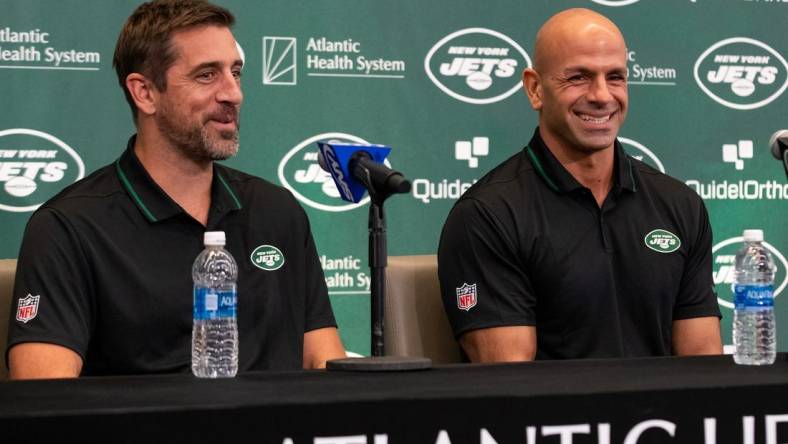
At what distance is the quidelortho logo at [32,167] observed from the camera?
379 centimetres

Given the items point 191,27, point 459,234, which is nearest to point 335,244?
point 459,234

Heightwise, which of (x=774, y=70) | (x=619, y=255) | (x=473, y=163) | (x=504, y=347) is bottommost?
(x=504, y=347)

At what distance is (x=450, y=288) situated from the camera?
3135mm

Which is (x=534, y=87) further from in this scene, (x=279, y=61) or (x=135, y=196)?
(x=135, y=196)

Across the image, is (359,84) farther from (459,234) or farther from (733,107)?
(733,107)

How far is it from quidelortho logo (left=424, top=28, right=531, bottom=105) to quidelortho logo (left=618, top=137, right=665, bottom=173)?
1.44 ft

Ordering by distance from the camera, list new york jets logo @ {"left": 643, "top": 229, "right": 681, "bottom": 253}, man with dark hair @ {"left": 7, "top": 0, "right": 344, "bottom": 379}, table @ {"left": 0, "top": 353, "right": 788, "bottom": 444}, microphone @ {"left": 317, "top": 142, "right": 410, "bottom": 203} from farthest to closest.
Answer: new york jets logo @ {"left": 643, "top": 229, "right": 681, "bottom": 253} < man with dark hair @ {"left": 7, "top": 0, "right": 344, "bottom": 379} < microphone @ {"left": 317, "top": 142, "right": 410, "bottom": 203} < table @ {"left": 0, "top": 353, "right": 788, "bottom": 444}

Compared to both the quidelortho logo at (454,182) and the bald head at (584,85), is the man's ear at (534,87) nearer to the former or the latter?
the bald head at (584,85)

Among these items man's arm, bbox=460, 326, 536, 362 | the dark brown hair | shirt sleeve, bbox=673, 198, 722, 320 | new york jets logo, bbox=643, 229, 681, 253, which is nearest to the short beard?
the dark brown hair

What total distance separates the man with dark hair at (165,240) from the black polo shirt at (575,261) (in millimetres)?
406

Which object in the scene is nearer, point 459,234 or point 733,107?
point 459,234

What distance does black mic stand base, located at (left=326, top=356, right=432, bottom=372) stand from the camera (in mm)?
2223

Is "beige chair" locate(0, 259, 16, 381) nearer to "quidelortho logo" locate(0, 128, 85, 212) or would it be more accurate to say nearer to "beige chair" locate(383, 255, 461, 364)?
"beige chair" locate(383, 255, 461, 364)

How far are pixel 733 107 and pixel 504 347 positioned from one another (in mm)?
1828
